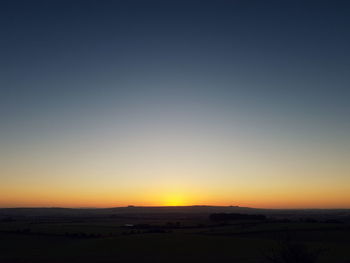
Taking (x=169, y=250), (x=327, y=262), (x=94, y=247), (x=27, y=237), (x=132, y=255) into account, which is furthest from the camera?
(x=27, y=237)

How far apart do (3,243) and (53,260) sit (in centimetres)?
2640

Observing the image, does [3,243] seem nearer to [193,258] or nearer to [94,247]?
[94,247]

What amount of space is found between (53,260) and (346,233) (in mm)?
51293

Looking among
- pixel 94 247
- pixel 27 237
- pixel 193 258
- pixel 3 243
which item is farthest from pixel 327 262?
pixel 27 237

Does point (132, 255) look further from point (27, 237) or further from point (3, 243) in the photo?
point (27, 237)

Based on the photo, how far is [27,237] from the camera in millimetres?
80750

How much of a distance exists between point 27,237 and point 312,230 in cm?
5381

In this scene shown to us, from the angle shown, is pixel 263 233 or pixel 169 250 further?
pixel 263 233

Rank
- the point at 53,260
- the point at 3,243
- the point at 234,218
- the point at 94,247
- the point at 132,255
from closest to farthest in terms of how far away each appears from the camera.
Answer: the point at 53,260, the point at 132,255, the point at 94,247, the point at 3,243, the point at 234,218

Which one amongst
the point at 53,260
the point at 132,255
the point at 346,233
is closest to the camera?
the point at 53,260

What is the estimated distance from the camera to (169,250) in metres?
57.1

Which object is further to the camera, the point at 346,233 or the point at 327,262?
the point at 346,233

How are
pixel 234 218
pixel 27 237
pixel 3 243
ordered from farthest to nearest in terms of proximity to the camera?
pixel 234 218 → pixel 27 237 → pixel 3 243

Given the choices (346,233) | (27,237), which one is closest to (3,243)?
(27,237)
